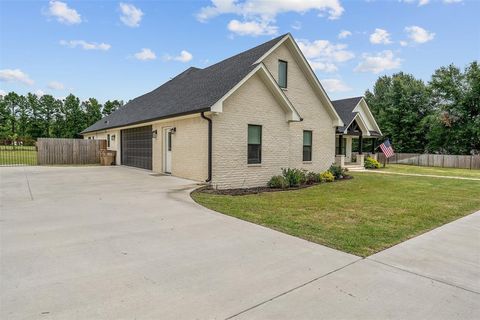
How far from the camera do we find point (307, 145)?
597 inches

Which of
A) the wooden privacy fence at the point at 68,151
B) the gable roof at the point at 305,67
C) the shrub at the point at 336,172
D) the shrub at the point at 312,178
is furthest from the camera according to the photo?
the wooden privacy fence at the point at 68,151

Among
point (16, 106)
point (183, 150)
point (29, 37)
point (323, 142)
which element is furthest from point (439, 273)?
point (16, 106)

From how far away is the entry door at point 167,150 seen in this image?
13703mm

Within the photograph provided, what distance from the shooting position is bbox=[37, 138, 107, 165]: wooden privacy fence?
20.8 metres

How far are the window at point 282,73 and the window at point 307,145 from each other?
8.97 feet

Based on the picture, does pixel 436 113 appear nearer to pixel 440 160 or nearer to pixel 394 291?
pixel 440 160

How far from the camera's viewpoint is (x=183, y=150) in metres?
12.3

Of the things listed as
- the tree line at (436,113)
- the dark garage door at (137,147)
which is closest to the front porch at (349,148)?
the tree line at (436,113)

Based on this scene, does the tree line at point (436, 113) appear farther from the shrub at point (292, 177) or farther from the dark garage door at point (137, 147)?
the dark garage door at point (137, 147)

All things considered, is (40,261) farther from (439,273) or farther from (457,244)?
(457,244)

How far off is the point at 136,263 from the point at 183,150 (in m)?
8.65

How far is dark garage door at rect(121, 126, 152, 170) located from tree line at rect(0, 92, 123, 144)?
123 feet

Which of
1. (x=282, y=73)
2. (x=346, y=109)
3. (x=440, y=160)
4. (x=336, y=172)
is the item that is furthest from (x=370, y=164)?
(x=282, y=73)

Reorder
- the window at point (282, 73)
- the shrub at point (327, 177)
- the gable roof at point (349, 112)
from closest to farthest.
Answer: the window at point (282, 73), the shrub at point (327, 177), the gable roof at point (349, 112)
